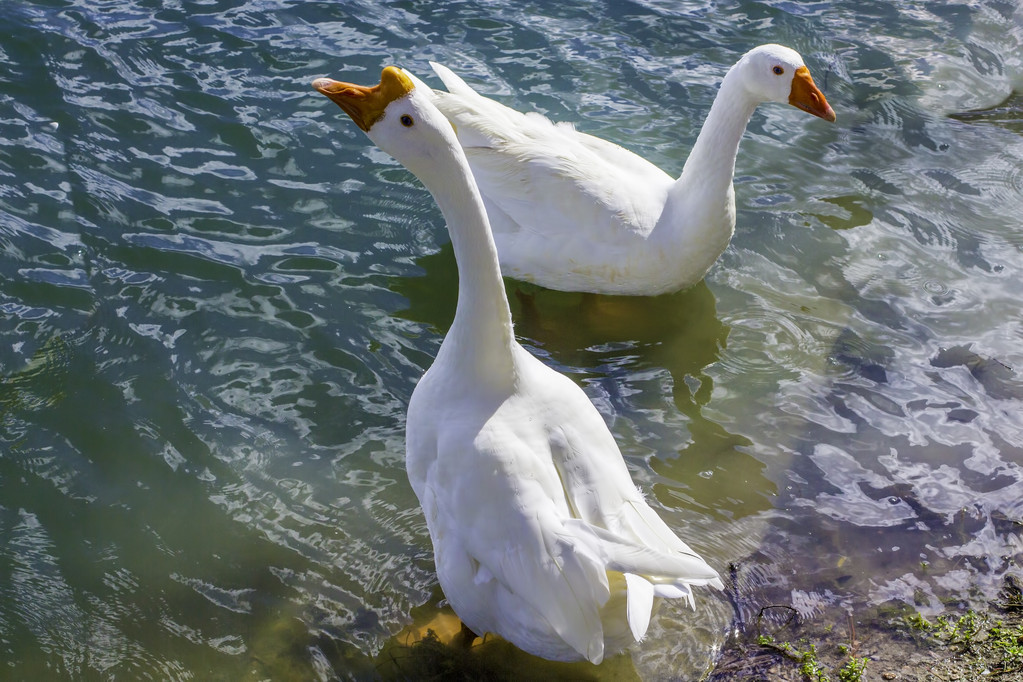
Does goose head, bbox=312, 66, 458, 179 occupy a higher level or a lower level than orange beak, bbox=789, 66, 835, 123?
higher

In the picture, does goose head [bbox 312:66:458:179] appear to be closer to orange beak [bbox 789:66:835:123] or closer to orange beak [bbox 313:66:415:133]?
orange beak [bbox 313:66:415:133]

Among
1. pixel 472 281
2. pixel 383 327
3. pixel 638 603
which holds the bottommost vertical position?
pixel 383 327

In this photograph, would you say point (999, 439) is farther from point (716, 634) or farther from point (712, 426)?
point (716, 634)

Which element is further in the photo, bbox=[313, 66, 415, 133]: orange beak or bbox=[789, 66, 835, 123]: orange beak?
bbox=[789, 66, 835, 123]: orange beak

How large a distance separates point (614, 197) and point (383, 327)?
5.16 feet

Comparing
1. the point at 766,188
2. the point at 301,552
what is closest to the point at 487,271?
the point at 301,552

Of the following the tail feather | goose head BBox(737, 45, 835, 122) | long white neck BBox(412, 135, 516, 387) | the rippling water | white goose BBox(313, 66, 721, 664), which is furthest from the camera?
goose head BBox(737, 45, 835, 122)

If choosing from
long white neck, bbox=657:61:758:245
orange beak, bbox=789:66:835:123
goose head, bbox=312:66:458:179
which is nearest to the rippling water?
long white neck, bbox=657:61:758:245

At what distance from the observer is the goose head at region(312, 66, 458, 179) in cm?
316

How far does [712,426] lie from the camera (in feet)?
16.3

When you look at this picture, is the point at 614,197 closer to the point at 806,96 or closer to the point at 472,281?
the point at 806,96

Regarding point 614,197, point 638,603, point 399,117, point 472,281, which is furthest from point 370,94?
point 614,197

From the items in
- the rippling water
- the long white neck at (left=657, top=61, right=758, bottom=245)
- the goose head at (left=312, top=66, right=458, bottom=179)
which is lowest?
the rippling water

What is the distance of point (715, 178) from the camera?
17.8 feet
